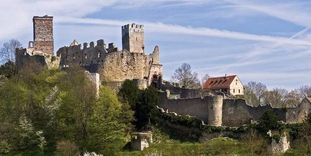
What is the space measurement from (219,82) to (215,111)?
59.9 feet

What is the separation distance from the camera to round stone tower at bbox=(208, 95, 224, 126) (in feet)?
192

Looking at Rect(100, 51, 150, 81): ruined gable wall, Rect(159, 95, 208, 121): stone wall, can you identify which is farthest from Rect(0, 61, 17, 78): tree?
Rect(159, 95, 208, 121): stone wall

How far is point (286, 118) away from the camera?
56594 mm

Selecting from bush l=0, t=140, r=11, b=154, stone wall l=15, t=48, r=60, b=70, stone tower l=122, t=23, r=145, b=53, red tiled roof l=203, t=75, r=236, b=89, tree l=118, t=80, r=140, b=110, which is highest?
stone tower l=122, t=23, r=145, b=53

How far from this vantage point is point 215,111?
5881cm

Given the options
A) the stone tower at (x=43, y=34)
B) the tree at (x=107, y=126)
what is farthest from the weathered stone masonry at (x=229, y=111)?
the stone tower at (x=43, y=34)

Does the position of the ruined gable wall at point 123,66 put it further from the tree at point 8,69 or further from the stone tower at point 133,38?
the tree at point 8,69

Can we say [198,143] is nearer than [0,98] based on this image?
Yes

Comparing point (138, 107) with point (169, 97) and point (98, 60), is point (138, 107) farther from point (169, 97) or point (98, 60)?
point (98, 60)

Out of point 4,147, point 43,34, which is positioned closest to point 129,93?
point 4,147

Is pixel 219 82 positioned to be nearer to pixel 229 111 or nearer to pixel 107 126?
pixel 229 111

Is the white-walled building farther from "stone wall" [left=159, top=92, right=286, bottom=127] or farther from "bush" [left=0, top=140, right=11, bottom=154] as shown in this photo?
"bush" [left=0, top=140, right=11, bottom=154]

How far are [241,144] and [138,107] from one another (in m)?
9.49

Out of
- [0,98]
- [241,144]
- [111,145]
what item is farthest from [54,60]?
[241,144]
